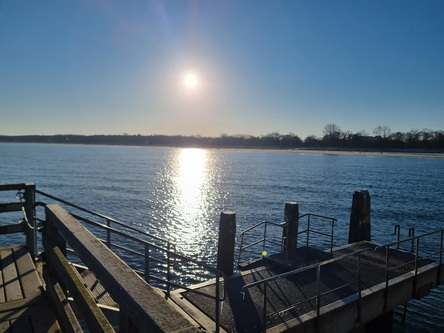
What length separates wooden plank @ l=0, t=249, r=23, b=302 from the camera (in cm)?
486

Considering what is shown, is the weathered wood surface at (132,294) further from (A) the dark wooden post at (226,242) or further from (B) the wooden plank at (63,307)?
(A) the dark wooden post at (226,242)

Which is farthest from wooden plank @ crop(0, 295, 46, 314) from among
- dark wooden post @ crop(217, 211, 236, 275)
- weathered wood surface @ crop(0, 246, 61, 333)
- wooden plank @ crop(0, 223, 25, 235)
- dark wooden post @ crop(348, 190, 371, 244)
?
dark wooden post @ crop(348, 190, 371, 244)

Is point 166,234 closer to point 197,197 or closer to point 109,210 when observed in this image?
point 109,210

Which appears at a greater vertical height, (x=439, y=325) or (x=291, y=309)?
(x=291, y=309)

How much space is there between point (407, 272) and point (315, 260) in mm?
2721

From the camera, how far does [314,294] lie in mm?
8461

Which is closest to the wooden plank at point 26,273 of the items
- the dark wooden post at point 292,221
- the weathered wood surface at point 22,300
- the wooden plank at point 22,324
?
the weathered wood surface at point 22,300

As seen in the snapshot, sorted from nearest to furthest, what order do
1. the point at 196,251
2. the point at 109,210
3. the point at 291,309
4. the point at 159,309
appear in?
the point at 159,309, the point at 291,309, the point at 196,251, the point at 109,210

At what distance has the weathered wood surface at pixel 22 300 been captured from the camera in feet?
13.5

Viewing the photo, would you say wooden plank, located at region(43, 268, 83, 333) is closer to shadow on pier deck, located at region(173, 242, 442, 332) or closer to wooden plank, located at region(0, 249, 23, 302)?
wooden plank, located at region(0, 249, 23, 302)

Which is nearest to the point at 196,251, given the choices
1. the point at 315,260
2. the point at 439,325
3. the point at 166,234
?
the point at 166,234

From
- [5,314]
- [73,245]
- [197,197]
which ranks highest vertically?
[73,245]

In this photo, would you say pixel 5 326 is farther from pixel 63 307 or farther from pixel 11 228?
pixel 11 228

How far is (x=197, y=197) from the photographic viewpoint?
46.7 m
